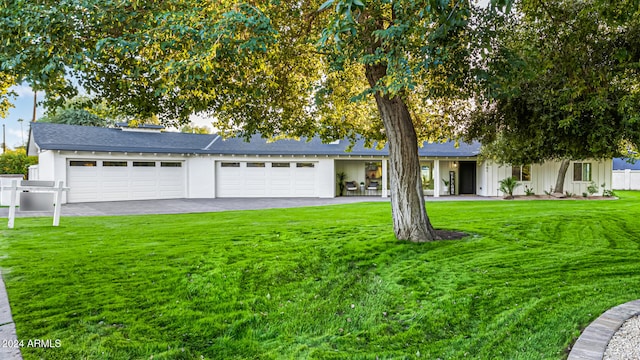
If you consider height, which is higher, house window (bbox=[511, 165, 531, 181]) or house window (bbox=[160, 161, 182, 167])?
house window (bbox=[160, 161, 182, 167])

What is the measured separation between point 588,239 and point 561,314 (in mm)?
5437

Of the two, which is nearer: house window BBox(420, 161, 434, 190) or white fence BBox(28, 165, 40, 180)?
white fence BBox(28, 165, 40, 180)

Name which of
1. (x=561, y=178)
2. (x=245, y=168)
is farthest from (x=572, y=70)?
(x=245, y=168)

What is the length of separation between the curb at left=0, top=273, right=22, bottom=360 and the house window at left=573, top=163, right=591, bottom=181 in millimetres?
26099

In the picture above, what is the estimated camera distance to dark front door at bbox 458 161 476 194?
24.4 m

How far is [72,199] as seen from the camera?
17484 mm

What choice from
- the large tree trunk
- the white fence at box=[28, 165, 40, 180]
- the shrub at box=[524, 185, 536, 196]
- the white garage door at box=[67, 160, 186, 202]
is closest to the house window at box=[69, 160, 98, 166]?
the white garage door at box=[67, 160, 186, 202]

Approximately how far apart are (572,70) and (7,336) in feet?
28.2

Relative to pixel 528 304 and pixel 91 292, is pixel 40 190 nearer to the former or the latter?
pixel 91 292

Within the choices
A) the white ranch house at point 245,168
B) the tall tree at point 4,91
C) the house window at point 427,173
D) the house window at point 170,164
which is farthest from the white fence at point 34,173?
the house window at point 427,173

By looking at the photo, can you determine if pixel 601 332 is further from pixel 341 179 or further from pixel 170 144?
pixel 170 144

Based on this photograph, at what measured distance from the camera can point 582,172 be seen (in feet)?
73.3

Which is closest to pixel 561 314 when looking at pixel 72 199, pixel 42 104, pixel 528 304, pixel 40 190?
pixel 528 304

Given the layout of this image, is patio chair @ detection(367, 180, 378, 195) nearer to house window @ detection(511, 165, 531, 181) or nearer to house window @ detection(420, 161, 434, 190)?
house window @ detection(420, 161, 434, 190)
